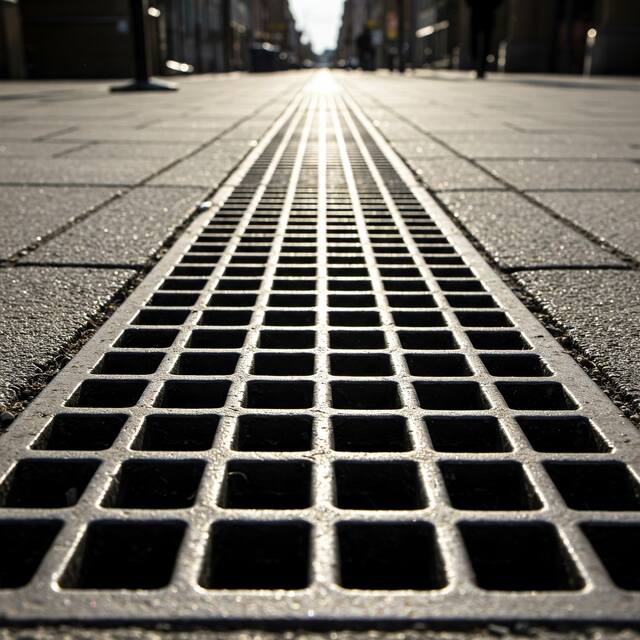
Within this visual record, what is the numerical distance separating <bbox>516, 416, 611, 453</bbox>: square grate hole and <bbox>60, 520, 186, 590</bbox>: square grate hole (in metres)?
0.57

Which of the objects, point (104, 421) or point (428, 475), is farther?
point (104, 421)

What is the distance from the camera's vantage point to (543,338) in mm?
1512

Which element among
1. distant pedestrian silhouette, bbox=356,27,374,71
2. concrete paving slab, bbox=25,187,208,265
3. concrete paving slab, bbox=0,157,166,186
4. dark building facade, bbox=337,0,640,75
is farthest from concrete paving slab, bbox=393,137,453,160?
distant pedestrian silhouette, bbox=356,27,374,71

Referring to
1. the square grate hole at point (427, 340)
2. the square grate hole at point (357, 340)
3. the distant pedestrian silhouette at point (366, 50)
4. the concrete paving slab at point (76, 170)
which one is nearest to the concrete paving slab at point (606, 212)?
the square grate hole at point (427, 340)

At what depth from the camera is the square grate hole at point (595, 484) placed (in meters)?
0.97

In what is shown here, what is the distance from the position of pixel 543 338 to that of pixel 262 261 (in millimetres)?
899

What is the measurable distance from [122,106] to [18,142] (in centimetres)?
419

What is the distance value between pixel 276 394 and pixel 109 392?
293 millimetres

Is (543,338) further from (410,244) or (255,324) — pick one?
(410,244)

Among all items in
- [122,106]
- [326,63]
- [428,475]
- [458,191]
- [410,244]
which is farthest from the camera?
[326,63]

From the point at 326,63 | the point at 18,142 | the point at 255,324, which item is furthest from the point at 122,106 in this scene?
the point at 326,63

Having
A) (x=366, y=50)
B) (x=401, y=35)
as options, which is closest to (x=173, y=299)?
(x=401, y=35)

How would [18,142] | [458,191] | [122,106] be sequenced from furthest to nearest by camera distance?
[122,106], [18,142], [458,191]

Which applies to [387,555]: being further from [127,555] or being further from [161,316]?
[161,316]
